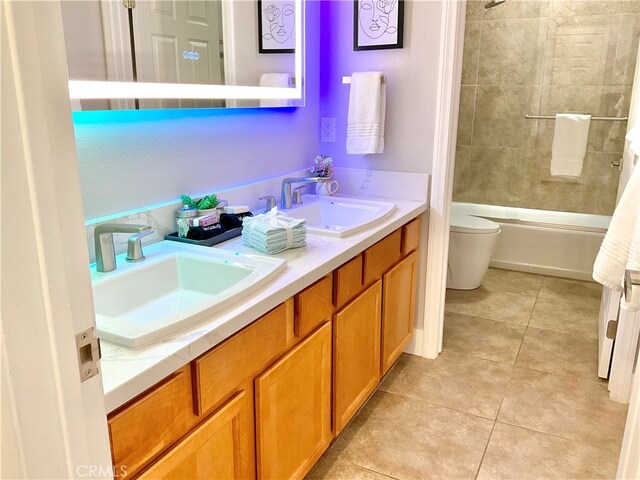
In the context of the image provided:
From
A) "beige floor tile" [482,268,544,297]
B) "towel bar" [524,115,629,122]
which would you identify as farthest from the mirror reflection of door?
"towel bar" [524,115,629,122]

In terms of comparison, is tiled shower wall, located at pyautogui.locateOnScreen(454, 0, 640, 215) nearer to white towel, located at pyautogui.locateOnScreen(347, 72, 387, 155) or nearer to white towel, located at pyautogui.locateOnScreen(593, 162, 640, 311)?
white towel, located at pyautogui.locateOnScreen(347, 72, 387, 155)

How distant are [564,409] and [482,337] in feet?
2.33

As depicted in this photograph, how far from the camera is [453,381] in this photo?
248cm

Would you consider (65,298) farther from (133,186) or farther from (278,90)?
(278,90)

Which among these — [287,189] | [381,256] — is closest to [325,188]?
[287,189]

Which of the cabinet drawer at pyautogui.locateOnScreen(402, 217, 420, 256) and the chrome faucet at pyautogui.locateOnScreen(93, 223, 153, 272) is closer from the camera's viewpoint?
the chrome faucet at pyautogui.locateOnScreen(93, 223, 153, 272)

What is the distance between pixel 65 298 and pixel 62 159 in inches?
6.1

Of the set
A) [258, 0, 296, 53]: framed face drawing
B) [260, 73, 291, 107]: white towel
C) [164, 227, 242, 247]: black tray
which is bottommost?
[164, 227, 242, 247]: black tray

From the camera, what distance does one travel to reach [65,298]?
0.59 metres

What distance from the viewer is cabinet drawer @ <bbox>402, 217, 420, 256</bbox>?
230 centimetres

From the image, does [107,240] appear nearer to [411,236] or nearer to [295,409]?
[295,409]

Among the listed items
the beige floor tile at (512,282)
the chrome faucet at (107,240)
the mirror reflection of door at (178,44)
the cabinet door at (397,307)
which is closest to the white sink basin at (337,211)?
the cabinet door at (397,307)

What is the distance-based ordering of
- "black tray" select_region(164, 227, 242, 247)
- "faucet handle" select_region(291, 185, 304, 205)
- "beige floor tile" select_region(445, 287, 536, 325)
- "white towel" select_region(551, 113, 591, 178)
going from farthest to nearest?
"white towel" select_region(551, 113, 591, 178), "beige floor tile" select_region(445, 287, 536, 325), "faucet handle" select_region(291, 185, 304, 205), "black tray" select_region(164, 227, 242, 247)

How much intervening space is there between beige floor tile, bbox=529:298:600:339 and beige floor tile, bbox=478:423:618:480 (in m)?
1.11
